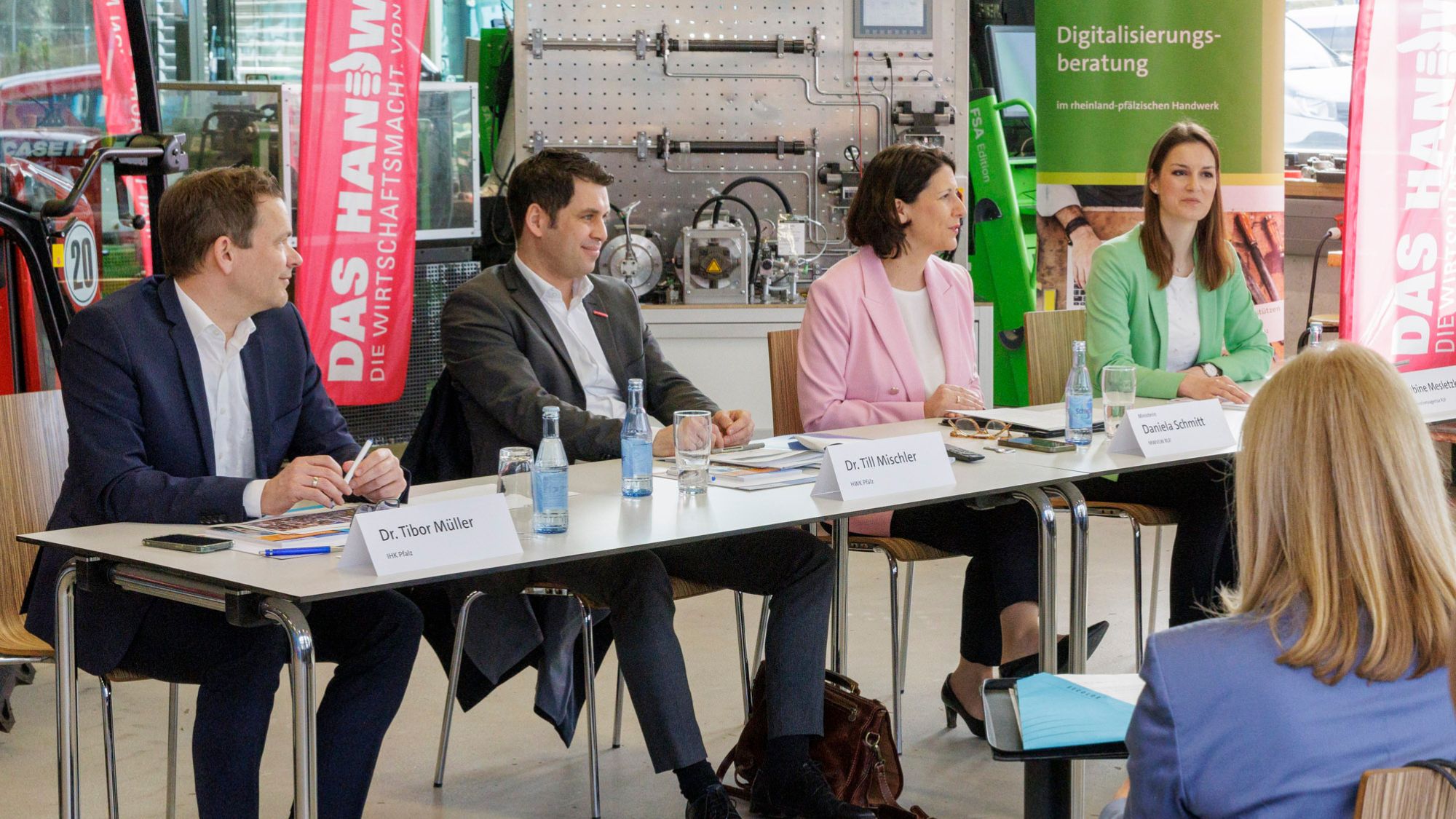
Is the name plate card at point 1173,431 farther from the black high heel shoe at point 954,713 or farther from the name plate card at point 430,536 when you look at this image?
the name plate card at point 430,536

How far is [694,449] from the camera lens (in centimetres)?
251

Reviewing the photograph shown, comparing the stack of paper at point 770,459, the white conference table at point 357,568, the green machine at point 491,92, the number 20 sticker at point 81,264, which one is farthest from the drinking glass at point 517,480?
the green machine at point 491,92

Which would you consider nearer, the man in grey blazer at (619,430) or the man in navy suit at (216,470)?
the man in navy suit at (216,470)

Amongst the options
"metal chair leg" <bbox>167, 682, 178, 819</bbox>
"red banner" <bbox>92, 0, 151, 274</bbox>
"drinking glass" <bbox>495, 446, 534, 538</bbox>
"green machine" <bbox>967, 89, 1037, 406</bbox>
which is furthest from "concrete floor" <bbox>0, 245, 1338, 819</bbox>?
"green machine" <bbox>967, 89, 1037, 406</bbox>

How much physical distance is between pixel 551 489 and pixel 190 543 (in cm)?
50

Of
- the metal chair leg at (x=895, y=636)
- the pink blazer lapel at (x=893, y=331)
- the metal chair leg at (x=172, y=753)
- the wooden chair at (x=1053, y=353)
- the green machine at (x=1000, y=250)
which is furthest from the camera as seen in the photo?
the green machine at (x=1000, y=250)

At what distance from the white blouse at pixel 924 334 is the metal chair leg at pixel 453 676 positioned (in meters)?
1.22

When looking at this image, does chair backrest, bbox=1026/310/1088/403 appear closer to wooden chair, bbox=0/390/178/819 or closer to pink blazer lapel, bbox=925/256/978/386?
pink blazer lapel, bbox=925/256/978/386

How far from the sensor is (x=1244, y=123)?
187 inches

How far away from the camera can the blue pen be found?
2.02 meters

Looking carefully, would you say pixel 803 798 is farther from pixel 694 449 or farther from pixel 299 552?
pixel 299 552

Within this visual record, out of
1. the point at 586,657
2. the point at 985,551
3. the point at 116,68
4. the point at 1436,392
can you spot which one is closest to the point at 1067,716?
the point at 586,657

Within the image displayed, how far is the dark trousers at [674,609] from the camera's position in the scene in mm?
2551

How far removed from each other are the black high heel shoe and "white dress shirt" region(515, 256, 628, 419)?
3.09ft
